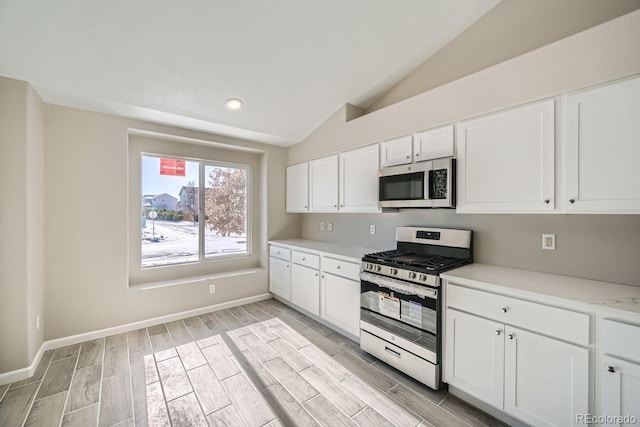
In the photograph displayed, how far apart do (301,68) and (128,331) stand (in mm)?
3495

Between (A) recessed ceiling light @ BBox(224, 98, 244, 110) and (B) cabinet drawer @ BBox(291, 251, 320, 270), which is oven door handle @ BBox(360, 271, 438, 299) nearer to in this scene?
(B) cabinet drawer @ BBox(291, 251, 320, 270)

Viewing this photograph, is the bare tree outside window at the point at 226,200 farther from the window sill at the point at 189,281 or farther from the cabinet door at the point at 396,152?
the cabinet door at the point at 396,152

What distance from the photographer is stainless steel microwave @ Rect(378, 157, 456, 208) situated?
2.30 m

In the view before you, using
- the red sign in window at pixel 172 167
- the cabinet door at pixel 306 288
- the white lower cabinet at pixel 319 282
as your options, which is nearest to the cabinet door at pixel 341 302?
the white lower cabinet at pixel 319 282

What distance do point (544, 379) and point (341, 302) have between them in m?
1.75

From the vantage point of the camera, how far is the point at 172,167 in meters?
3.71

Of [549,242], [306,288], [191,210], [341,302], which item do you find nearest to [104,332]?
[191,210]

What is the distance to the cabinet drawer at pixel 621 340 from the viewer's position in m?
1.28

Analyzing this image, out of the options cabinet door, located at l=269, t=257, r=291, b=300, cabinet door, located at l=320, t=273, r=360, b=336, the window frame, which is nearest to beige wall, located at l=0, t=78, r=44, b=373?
the window frame

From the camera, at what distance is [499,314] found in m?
1.73

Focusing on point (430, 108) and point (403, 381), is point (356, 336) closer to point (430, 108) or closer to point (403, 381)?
point (403, 381)

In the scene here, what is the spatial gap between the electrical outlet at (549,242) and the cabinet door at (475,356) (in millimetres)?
797

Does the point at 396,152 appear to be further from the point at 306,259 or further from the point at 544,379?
Answer: the point at 544,379

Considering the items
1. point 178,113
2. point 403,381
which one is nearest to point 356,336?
point 403,381
